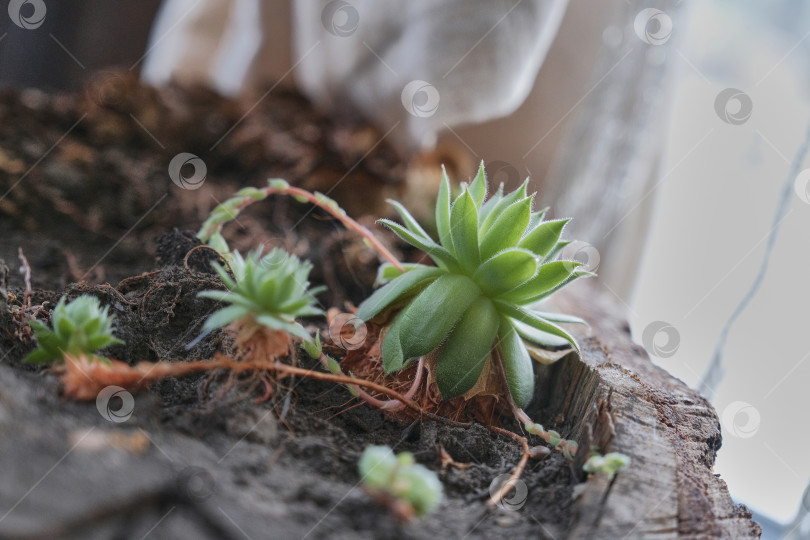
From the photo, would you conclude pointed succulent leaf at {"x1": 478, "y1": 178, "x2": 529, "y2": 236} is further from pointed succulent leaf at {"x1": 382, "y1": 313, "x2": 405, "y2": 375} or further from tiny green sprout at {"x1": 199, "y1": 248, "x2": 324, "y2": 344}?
tiny green sprout at {"x1": 199, "y1": 248, "x2": 324, "y2": 344}

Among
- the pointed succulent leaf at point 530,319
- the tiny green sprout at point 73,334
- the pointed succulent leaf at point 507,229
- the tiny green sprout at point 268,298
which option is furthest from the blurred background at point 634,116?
the tiny green sprout at point 73,334

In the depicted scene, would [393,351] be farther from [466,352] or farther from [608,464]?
[608,464]

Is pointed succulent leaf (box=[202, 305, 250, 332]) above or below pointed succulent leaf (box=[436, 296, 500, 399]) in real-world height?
below

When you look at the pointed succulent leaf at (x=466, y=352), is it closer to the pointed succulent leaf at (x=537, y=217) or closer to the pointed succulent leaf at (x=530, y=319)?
the pointed succulent leaf at (x=530, y=319)

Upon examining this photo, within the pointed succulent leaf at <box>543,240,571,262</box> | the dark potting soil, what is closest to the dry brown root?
the dark potting soil

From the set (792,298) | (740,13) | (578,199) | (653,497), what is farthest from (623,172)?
(653,497)

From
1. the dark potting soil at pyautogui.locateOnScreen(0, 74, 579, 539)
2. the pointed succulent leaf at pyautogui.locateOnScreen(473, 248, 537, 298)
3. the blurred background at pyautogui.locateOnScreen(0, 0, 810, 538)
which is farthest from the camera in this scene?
the blurred background at pyautogui.locateOnScreen(0, 0, 810, 538)

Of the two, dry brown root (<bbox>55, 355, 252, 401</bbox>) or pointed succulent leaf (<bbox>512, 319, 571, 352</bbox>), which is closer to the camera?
dry brown root (<bbox>55, 355, 252, 401</bbox>)

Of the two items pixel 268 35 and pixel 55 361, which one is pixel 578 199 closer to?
pixel 268 35
